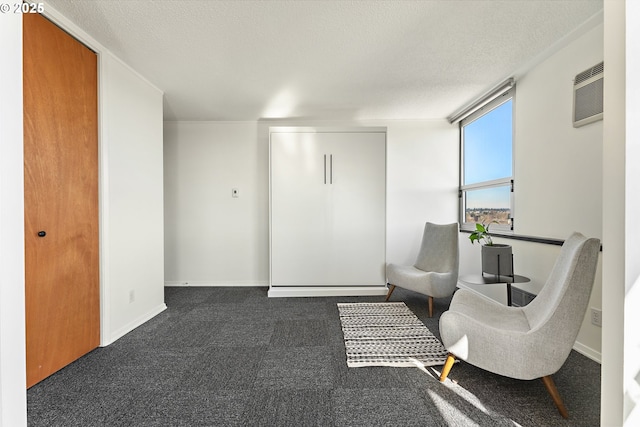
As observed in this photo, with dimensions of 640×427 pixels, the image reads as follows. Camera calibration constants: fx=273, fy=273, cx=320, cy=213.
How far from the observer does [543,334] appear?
1403 mm

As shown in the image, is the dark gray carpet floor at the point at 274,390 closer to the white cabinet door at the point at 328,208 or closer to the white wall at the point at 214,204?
the white cabinet door at the point at 328,208

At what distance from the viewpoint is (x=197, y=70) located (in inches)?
100

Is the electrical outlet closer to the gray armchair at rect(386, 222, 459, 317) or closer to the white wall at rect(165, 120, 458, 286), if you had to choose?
the gray armchair at rect(386, 222, 459, 317)

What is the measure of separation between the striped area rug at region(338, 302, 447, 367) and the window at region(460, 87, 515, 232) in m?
1.50

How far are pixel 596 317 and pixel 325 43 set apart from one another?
2.80 m

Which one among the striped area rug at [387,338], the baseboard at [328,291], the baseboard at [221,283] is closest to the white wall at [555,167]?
the striped area rug at [387,338]

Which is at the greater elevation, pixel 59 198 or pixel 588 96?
pixel 588 96

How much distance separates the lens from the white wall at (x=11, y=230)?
685 mm

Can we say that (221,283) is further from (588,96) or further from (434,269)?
(588,96)

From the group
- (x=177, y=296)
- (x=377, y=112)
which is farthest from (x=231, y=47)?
(x=177, y=296)

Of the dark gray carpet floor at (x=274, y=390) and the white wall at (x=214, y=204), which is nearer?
the dark gray carpet floor at (x=274, y=390)

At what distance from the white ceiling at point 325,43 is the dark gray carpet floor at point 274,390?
7.77 ft

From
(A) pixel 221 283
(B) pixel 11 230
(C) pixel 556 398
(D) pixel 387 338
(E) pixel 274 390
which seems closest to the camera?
(B) pixel 11 230

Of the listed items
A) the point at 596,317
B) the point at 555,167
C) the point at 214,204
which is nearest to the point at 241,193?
the point at 214,204
